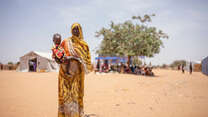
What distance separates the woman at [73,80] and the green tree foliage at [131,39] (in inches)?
786

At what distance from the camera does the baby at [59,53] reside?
3.60 m

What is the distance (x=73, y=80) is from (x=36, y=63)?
88.8 feet

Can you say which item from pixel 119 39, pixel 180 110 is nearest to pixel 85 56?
pixel 180 110

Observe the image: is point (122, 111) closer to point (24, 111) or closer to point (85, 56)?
point (85, 56)

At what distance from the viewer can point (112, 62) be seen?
28.9 meters

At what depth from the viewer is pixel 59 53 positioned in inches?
142

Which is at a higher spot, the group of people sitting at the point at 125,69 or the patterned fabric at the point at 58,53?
the patterned fabric at the point at 58,53

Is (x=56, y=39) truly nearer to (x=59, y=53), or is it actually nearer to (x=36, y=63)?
(x=59, y=53)

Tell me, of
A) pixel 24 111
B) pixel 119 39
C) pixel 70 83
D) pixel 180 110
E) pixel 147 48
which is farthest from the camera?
pixel 119 39

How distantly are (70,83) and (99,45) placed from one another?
2495 cm

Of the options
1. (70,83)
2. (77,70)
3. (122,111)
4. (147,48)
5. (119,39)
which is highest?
(119,39)

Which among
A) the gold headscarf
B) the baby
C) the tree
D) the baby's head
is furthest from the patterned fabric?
the tree

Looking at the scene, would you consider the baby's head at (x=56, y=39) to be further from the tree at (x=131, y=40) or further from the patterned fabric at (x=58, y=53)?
the tree at (x=131, y=40)

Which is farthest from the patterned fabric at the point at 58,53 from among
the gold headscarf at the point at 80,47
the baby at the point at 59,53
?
the gold headscarf at the point at 80,47
